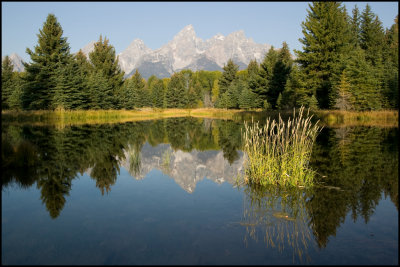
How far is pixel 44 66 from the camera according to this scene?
34.3m

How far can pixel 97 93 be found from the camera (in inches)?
1607

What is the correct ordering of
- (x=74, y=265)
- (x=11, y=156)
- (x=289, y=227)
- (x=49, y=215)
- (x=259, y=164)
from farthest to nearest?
(x=11, y=156), (x=259, y=164), (x=49, y=215), (x=289, y=227), (x=74, y=265)

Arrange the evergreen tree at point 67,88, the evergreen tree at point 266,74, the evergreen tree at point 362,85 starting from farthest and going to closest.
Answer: the evergreen tree at point 266,74 → the evergreen tree at point 67,88 → the evergreen tree at point 362,85

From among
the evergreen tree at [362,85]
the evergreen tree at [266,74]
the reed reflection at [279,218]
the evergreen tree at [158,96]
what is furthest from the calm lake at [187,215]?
the evergreen tree at [158,96]

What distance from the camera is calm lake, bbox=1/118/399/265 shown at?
3.81 m

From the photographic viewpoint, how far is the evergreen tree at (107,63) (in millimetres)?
48094

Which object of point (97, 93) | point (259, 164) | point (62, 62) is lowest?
point (259, 164)

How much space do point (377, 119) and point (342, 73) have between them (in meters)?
5.58

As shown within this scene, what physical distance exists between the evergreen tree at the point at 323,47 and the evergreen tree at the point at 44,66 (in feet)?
91.8

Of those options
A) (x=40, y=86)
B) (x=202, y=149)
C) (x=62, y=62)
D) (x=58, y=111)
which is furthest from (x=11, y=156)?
(x=62, y=62)

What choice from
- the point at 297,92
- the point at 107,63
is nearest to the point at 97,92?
the point at 107,63

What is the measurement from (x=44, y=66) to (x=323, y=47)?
30.8 m

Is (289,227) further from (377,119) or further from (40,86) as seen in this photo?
(40,86)

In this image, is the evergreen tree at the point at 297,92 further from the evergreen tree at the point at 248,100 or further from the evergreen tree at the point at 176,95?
the evergreen tree at the point at 176,95
